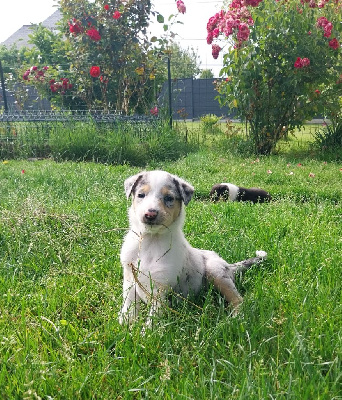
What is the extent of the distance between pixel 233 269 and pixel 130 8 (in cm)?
858

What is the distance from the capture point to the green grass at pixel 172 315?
1749 millimetres

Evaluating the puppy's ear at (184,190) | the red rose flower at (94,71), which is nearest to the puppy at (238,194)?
the puppy's ear at (184,190)

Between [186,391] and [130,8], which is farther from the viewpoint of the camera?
[130,8]


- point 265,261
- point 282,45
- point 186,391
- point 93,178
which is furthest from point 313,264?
point 282,45

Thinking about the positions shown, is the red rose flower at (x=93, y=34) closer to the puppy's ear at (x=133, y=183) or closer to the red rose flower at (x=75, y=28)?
the red rose flower at (x=75, y=28)

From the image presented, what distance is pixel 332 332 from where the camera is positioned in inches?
80.3

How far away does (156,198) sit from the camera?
2.45m

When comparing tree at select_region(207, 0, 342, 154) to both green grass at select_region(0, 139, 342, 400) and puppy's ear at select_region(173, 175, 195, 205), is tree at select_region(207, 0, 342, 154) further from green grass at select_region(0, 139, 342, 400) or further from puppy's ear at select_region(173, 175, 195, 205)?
puppy's ear at select_region(173, 175, 195, 205)

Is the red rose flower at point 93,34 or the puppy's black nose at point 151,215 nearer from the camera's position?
the puppy's black nose at point 151,215

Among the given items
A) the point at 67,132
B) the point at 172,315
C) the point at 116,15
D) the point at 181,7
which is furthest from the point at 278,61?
the point at 172,315

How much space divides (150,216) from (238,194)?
355cm

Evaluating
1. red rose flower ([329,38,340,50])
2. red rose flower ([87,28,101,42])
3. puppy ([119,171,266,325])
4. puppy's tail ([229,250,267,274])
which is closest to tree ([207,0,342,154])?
red rose flower ([329,38,340,50])

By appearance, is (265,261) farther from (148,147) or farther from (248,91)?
(248,91)

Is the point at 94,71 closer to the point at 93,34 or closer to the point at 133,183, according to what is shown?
the point at 93,34
